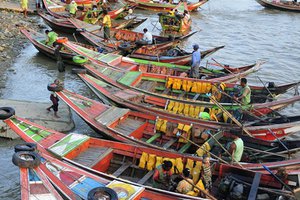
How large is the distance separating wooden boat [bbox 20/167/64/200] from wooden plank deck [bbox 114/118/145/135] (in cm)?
353

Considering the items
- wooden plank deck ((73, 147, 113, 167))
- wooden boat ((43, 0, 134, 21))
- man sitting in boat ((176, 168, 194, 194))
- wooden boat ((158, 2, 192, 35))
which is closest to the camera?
man sitting in boat ((176, 168, 194, 194))

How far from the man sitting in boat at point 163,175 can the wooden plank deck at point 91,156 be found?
1300 mm

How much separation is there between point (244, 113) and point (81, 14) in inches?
550

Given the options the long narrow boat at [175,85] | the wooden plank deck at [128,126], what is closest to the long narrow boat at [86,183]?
the wooden plank deck at [128,126]

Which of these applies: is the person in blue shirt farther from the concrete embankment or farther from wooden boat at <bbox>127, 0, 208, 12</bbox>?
wooden boat at <bbox>127, 0, 208, 12</bbox>

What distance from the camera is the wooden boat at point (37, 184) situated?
5.84 m

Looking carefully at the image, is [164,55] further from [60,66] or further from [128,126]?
[128,126]

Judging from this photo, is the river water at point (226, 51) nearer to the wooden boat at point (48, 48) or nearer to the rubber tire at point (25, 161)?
the wooden boat at point (48, 48)

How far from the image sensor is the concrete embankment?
34.1ft

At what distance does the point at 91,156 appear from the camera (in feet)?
26.5

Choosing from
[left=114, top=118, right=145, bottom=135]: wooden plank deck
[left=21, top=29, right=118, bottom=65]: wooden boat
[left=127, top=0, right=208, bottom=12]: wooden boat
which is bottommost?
[left=114, top=118, right=145, bottom=135]: wooden plank deck

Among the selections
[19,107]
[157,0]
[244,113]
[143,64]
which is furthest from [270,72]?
[157,0]

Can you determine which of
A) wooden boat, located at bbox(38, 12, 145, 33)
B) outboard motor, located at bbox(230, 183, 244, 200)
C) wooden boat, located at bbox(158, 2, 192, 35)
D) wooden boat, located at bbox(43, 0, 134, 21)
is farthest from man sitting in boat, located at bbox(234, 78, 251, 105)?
wooden boat, located at bbox(43, 0, 134, 21)

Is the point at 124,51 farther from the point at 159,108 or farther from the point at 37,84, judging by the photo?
the point at 159,108
